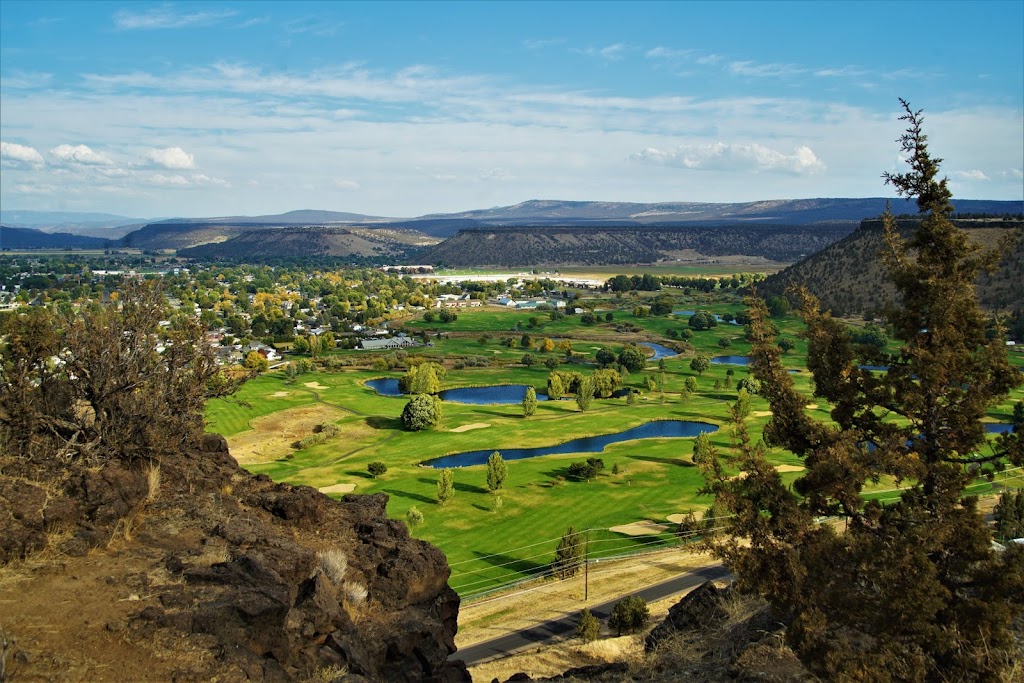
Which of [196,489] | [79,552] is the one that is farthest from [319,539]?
[79,552]

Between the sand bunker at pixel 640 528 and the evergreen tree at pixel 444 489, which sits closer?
the sand bunker at pixel 640 528

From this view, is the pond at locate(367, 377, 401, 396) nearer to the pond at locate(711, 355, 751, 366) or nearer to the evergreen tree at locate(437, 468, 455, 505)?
the evergreen tree at locate(437, 468, 455, 505)

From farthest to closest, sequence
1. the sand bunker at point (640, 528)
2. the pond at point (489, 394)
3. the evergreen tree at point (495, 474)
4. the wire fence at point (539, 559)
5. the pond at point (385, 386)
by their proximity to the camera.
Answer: the pond at point (385, 386), the pond at point (489, 394), the evergreen tree at point (495, 474), the sand bunker at point (640, 528), the wire fence at point (539, 559)

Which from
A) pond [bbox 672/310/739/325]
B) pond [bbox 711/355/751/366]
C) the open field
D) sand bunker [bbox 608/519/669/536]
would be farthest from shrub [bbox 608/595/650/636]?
pond [bbox 672/310/739/325]

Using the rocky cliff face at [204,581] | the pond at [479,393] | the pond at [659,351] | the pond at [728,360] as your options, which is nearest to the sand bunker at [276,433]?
the pond at [479,393]

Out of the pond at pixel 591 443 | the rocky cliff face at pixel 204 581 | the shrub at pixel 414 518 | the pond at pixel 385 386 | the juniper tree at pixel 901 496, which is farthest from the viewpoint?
the pond at pixel 385 386

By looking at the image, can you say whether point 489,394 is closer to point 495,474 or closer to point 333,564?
point 495,474

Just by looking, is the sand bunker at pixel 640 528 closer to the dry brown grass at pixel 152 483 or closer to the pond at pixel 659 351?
the dry brown grass at pixel 152 483
